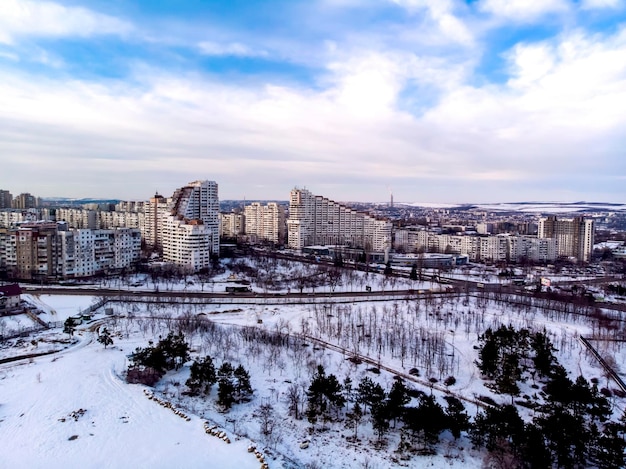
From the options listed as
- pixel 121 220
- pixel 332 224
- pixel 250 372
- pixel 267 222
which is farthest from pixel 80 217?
pixel 250 372

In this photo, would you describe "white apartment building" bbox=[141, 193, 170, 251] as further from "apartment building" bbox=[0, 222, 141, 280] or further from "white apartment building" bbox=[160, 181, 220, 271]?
"apartment building" bbox=[0, 222, 141, 280]

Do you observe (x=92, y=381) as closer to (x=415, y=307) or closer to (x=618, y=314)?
(x=415, y=307)

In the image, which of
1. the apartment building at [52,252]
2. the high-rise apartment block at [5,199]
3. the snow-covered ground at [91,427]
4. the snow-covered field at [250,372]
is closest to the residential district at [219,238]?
the apartment building at [52,252]

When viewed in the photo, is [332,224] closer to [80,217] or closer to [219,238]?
[219,238]

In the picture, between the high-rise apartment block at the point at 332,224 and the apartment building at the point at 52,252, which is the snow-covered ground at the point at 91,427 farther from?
the high-rise apartment block at the point at 332,224

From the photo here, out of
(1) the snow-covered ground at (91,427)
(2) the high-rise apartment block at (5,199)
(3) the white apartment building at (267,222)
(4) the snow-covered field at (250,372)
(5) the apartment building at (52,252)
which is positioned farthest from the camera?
(2) the high-rise apartment block at (5,199)

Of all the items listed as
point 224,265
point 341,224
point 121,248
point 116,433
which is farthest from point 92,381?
point 341,224
